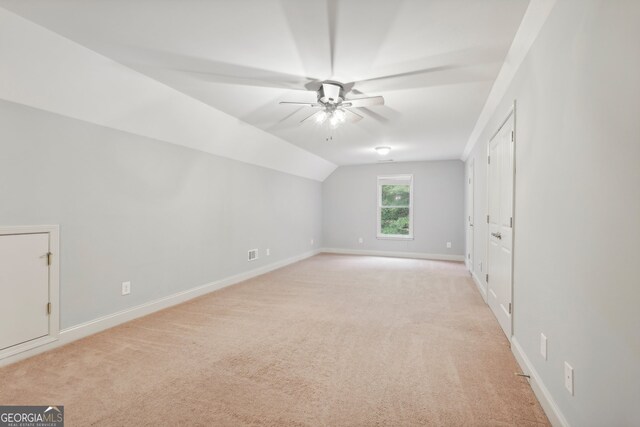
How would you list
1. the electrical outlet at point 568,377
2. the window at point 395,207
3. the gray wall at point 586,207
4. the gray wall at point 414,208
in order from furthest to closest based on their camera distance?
the window at point 395,207, the gray wall at point 414,208, the electrical outlet at point 568,377, the gray wall at point 586,207

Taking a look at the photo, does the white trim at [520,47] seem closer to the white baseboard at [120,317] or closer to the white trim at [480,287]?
the white trim at [480,287]

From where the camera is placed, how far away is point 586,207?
4.33 feet

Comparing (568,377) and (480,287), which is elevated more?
(568,377)

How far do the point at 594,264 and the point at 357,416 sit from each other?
1392 millimetres

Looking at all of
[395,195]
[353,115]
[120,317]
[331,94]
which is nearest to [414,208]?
[395,195]

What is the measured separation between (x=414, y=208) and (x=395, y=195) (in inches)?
23.5

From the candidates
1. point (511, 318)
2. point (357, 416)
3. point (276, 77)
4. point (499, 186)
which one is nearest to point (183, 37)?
point (276, 77)

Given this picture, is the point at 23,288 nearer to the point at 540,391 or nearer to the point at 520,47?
the point at 540,391

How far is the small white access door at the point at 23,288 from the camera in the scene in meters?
2.30

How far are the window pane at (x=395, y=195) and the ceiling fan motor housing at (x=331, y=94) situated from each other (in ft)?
16.7

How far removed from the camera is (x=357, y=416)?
5.66ft

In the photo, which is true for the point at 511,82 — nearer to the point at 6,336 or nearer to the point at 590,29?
the point at 590,29

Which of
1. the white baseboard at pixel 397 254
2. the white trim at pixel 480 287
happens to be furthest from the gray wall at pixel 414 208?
the white trim at pixel 480 287

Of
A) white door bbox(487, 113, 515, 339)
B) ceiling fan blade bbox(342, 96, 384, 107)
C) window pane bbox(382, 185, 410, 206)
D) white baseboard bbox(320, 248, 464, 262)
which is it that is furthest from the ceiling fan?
white baseboard bbox(320, 248, 464, 262)
